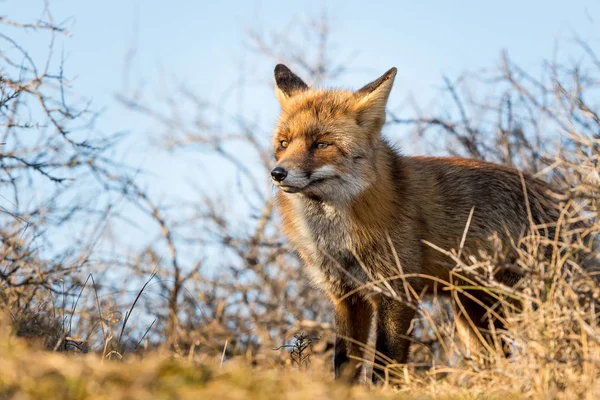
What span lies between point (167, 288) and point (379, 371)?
3.78 metres

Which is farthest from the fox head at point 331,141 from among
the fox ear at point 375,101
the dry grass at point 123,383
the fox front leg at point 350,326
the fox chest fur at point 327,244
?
the dry grass at point 123,383

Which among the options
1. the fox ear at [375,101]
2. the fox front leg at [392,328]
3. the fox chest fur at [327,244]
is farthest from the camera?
the fox ear at [375,101]

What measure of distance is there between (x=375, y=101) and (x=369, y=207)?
31.6 inches

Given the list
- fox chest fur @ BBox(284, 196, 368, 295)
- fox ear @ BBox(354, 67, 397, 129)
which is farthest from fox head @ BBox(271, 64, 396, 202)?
fox chest fur @ BBox(284, 196, 368, 295)

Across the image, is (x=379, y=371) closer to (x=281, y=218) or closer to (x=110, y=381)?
(x=281, y=218)

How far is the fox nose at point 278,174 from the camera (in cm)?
443

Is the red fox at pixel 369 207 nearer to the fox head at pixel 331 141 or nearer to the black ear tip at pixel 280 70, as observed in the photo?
the fox head at pixel 331 141

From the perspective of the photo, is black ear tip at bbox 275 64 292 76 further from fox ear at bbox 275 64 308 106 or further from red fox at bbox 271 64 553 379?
red fox at bbox 271 64 553 379

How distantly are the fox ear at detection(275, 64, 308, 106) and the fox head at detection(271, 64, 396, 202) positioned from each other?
22 centimetres

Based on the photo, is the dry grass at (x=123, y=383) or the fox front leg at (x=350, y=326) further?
the fox front leg at (x=350, y=326)

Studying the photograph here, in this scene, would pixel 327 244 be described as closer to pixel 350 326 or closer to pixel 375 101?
pixel 350 326

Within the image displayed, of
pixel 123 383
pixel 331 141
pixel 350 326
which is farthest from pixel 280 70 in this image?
pixel 123 383

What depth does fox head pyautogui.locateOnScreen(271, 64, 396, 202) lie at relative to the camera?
182 inches

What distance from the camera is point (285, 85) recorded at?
5.57 meters
